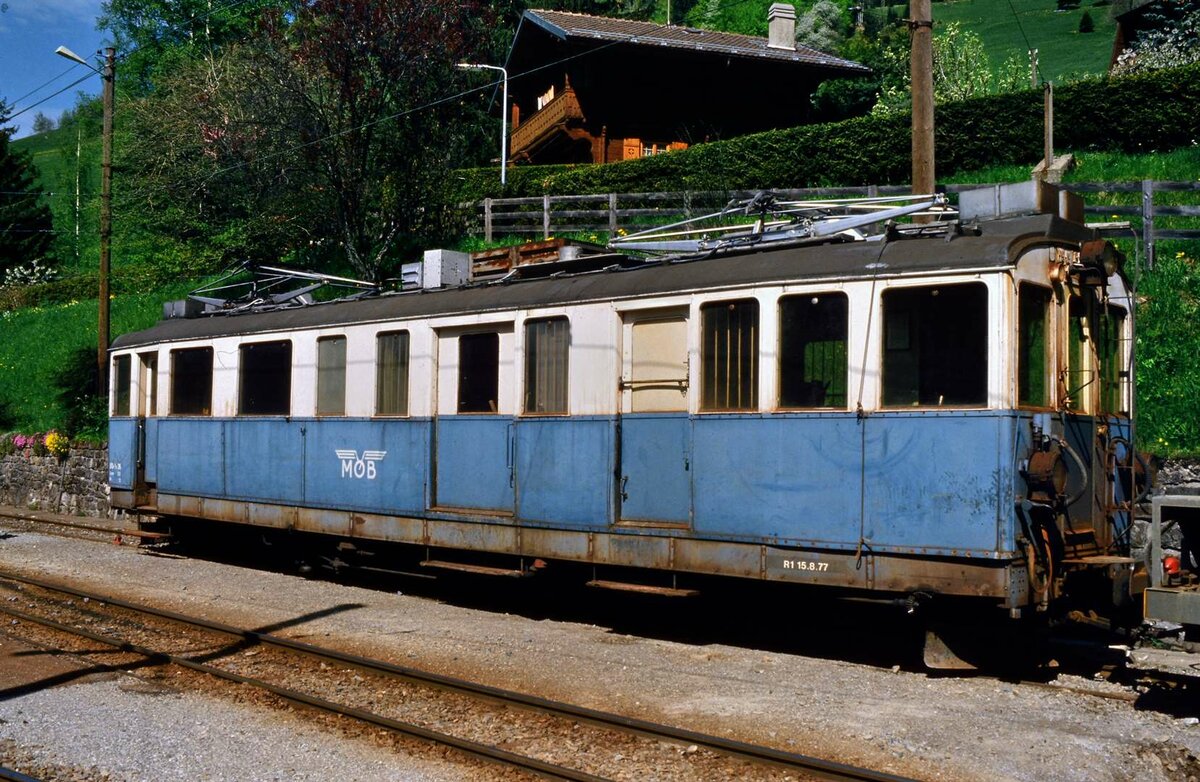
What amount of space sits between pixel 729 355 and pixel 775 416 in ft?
2.31

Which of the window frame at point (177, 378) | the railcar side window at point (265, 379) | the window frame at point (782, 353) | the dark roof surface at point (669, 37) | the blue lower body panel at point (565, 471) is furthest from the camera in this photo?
the dark roof surface at point (669, 37)

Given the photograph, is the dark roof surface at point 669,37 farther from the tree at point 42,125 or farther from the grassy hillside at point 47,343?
the tree at point 42,125

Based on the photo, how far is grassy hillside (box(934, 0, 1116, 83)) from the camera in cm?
6906

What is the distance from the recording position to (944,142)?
2544 cm

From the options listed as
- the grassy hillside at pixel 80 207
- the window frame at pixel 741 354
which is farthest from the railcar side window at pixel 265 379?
the grassy hillside at pixel 80 207

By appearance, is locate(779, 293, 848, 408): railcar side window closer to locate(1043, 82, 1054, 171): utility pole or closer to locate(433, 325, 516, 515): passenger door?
locate(433, 325, 516, 515): passenger door

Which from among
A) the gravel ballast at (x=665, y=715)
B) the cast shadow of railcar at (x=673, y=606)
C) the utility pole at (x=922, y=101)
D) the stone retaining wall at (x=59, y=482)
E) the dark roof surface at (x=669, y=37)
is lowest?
the gravel ballast at (x=665, y=715)

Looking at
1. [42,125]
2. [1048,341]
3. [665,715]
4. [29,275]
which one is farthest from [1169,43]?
[42,125]

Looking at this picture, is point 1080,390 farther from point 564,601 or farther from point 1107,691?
point 564,601

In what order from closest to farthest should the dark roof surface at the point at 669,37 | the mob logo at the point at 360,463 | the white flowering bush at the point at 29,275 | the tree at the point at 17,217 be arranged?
the mob logo at the point at 360,463 < the dark roof surface at the point at 669,37 < the white flowering bush at the point at 29,275 < the tree at the point at 17,217

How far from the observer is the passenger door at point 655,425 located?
31.8 feet

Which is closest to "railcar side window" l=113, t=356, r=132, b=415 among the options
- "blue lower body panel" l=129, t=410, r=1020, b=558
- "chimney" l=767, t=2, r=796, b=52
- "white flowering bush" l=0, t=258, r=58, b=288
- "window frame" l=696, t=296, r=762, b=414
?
"blue lower body panel" l=129, t=410, r=1020, b=558

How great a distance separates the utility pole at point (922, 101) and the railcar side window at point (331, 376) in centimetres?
649

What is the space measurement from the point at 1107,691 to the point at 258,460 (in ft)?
32.7
